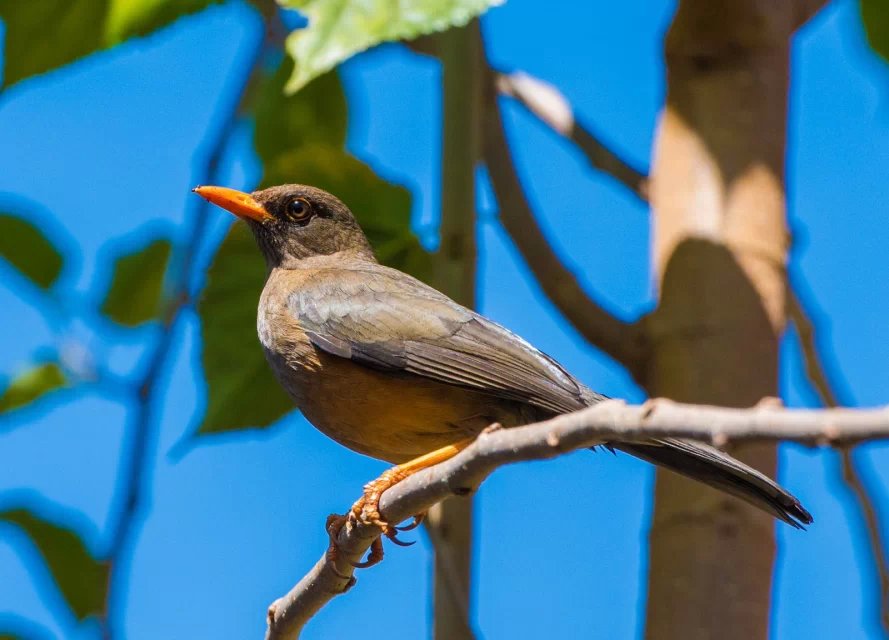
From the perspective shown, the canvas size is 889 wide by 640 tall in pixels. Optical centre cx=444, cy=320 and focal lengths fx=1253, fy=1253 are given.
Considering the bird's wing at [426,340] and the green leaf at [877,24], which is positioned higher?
the green leaf at [877,24]

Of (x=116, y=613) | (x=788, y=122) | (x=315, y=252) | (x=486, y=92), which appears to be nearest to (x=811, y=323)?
(x=788, y=122)

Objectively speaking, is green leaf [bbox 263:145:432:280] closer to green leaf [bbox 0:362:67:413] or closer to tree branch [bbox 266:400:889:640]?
green leaf [bbox 0:362:67:413]

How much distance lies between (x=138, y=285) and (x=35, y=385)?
1.95 ft

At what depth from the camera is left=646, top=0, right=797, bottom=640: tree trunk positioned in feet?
11.8

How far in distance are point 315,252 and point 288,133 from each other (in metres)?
0.52

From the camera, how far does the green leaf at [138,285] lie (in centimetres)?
525

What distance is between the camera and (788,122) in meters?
4.41

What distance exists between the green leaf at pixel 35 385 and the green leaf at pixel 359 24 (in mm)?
2595

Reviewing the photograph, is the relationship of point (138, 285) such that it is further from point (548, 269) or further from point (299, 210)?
point (548, 269)

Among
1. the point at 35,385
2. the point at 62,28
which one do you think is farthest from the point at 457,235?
the point at 35,385

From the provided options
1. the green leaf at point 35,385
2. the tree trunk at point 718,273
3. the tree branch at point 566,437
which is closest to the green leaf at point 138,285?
the green leaf at point 35,385

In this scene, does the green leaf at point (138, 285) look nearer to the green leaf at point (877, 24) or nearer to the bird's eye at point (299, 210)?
the bird's eye at point (299, 210)

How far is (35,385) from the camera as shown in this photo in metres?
5.08

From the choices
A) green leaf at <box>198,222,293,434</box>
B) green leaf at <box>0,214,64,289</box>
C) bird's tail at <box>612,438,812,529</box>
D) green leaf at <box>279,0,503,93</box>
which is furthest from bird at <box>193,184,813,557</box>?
green leaf at <box>279,0,503,93</box>
